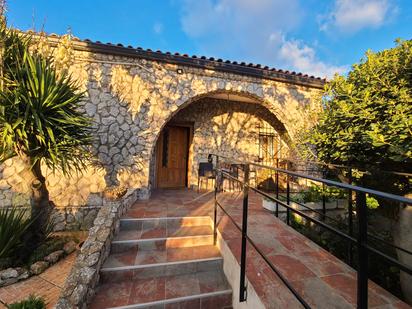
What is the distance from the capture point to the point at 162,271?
2.27m

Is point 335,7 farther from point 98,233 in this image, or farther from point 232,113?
point 98,233

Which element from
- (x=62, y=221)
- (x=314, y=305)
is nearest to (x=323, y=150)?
(x=314, y=305)

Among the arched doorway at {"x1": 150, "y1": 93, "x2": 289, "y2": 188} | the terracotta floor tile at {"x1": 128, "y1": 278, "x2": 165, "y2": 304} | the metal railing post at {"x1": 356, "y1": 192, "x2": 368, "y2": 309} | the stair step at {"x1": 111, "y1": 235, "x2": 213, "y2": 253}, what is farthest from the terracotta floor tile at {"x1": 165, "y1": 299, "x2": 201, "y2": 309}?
the arched doorway at {"x1": 150, "y1": 93, "x2": 289, "y2": 188}

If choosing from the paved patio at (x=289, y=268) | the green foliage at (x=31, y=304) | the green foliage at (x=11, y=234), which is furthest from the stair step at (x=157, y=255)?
the green foliage at (x=11, y=234)

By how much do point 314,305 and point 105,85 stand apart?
517cm

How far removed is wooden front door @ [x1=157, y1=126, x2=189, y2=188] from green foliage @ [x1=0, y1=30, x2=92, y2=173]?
10.2 ft

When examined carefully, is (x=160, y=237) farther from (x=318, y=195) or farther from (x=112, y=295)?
(x=318, y=195)

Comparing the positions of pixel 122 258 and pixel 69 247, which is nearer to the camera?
pixel 122 258

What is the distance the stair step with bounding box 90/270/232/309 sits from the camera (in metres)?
1.89

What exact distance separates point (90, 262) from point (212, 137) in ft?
16.0

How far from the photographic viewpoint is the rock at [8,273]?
2.57m

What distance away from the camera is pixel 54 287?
249cm

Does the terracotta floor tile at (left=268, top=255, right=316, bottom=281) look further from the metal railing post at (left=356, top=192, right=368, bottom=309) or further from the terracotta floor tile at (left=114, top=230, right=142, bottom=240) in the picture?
the terracotta floor tile at (left=114, top=230, right=142, bottom=240)

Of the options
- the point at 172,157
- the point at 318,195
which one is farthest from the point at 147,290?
the point at 172,157
